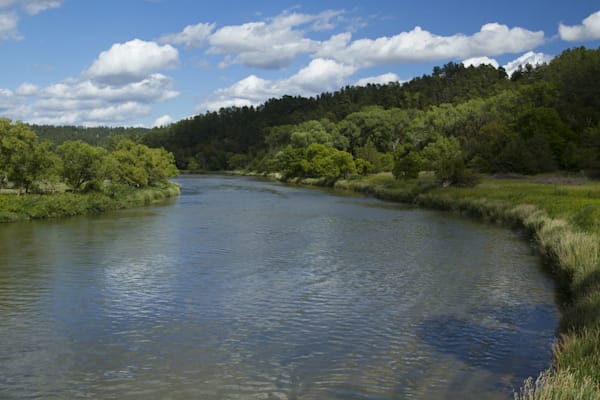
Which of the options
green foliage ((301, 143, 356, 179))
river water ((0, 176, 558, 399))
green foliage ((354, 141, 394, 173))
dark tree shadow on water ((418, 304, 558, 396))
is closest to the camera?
river water ((0, 176, 558, 399))

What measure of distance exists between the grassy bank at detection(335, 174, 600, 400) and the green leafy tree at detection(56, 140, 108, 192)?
31970 mm

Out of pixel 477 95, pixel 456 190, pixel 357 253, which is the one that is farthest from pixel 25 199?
pixel 477 95

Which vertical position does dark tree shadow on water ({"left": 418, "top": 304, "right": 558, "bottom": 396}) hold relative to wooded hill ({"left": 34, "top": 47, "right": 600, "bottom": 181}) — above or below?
below

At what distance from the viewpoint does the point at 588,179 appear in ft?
182

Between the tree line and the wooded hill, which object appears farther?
the wooded hill

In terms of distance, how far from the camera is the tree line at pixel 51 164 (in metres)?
44.7

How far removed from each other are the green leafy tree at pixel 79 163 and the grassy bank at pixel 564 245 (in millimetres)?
31970

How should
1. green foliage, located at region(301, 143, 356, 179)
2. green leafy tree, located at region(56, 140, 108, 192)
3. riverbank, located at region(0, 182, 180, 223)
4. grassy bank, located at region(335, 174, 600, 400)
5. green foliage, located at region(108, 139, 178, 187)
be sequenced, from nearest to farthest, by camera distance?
1. grassy bank, located at region(335, 174, 600, 400)
2. riverbank, located at region(0, 182, 180, 223)
3. green leafy tree, located at region(56, 140, 108, 192)
4. green foliage, located at region(108, 139, 178, 187)
5. green foliage, located at region(301, 143, 356, 179)

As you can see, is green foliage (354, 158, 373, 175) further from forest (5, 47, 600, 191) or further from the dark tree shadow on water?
the dark tree shadow on water

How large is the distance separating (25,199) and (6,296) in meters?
27.4

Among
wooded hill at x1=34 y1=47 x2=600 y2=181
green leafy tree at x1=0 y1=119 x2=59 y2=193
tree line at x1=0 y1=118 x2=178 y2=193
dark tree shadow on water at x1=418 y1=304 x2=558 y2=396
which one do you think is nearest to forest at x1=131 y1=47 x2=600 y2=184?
wooded hill at x1=34 y1=47 x2=600 y2=181

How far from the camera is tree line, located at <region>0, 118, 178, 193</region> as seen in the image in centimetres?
4466

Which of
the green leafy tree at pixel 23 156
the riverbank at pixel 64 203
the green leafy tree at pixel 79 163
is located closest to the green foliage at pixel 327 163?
the riverbank at pixel 64 203

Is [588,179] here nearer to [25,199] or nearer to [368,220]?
[368,220]
